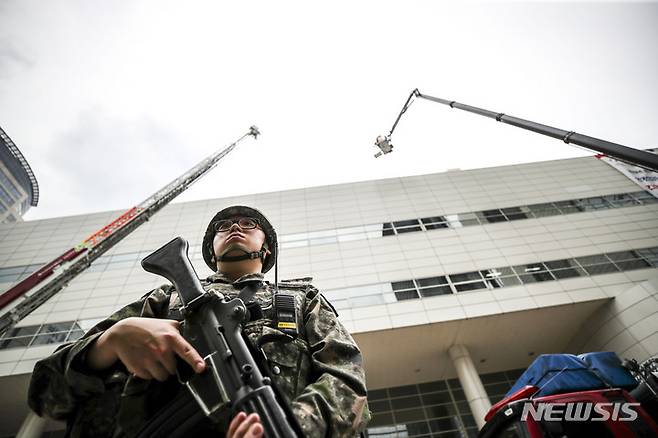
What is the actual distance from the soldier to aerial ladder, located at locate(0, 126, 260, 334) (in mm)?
6395

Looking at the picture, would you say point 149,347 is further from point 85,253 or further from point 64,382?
point 85,253

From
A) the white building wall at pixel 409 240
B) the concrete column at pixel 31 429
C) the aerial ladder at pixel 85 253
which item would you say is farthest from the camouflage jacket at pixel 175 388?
the concrete column at pixel 31 429

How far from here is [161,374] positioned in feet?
3.82

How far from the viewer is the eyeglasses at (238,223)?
2.55m

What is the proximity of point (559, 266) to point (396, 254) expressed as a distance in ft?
20.6

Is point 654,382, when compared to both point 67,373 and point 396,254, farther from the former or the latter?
point 396,254

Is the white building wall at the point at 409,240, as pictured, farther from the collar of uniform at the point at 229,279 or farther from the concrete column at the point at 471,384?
the collar of uniform at the point at 229,279

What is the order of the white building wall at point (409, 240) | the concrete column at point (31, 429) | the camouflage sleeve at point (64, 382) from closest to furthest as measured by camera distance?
the camouflage sleeve at point (64, 382)
the concrete column at point (31, 429)
the white building wall at point (409, 240)

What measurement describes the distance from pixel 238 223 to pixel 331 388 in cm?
175

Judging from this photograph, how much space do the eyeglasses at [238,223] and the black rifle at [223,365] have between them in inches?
37.3

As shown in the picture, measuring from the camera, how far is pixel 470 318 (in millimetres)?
9859

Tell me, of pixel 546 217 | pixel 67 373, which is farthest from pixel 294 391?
pixel 546 217

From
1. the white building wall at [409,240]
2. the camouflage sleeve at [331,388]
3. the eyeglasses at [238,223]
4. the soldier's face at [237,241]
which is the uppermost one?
the white building wall at [409,240]

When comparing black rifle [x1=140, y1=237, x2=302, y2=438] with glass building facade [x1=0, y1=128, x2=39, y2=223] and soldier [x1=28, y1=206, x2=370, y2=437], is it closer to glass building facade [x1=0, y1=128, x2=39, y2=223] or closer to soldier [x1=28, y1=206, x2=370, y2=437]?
soldier [x1=28, y1=206, x2=370, y2=437]
